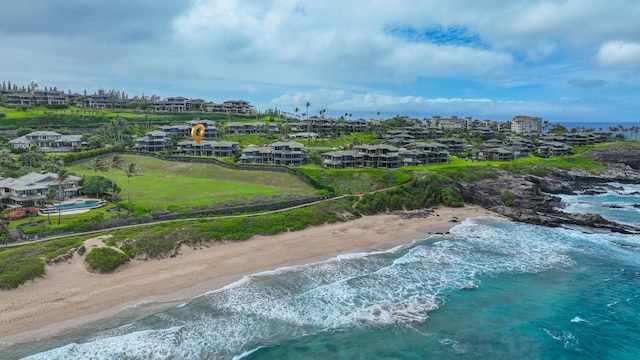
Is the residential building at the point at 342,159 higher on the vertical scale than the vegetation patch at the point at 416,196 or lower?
higher

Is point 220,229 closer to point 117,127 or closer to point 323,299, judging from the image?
point 323,299

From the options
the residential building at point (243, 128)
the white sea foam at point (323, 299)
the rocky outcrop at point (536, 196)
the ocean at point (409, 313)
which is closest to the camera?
the ocean at point (409, 313)

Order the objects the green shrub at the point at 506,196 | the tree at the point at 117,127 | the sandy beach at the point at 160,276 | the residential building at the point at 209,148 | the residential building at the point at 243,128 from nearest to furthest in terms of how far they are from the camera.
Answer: the sandy beach at the point at 160,276 < the green shrub at the point at 506,196 < the residential building at the point at 209,148 < the tree at the point at 117,127 < the residential building at the point at 243,128

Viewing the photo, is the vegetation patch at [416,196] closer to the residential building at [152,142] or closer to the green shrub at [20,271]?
the green shrub at [20,271]

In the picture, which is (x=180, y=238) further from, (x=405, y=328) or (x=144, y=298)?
(x=405, y=328)

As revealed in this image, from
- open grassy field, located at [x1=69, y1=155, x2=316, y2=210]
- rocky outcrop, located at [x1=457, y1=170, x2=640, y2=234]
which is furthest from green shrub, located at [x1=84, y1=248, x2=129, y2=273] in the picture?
rocky outcrop, located at [x1=457, y1=170, x2=640, y2=234]

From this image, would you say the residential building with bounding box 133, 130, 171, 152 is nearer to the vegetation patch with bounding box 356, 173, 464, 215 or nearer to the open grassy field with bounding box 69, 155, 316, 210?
the open grassy field with bounding box 69, 155, 316, 210

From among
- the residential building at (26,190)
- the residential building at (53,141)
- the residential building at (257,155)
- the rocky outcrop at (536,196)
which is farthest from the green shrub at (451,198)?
the residential building at (53,141)
